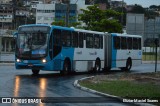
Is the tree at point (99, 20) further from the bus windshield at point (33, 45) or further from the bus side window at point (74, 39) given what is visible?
the bus windshield at point (33, 45)

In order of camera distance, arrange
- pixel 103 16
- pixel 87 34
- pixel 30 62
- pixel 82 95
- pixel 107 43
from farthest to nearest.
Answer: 1. pixel 103 16
2. pixel 107 43
3. pixel 87 34
4. pixel 30 62
5. pixel 82 95

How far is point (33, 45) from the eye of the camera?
27.6 meters

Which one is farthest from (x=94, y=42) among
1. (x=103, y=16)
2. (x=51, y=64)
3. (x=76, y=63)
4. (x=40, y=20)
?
(x=40, y=20)

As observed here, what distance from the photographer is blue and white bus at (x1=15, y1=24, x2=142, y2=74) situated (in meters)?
27.5

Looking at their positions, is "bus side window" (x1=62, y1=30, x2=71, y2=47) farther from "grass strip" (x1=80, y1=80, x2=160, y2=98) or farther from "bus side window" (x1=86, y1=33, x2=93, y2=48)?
"grass strip" (x1=80, y1=80, x2=160, y2=98)

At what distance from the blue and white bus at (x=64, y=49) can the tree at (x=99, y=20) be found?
25.9 meters

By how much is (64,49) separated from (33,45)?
218 centimetres

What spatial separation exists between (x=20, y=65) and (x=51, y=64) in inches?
70.1

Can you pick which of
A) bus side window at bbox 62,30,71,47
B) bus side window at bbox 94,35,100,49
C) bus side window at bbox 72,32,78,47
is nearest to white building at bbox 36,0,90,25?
bus side window at bbox 94,35,100,49

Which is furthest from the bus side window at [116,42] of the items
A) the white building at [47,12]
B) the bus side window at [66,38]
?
the white building at [47,12]

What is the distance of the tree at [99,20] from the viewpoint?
63.2 m

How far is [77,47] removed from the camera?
102 ft

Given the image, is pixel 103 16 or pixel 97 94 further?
pixel 103 16

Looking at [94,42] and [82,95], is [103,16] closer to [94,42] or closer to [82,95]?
[94,42]
